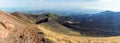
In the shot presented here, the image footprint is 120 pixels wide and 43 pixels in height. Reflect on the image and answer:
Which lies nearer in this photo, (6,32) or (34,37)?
(6,32)

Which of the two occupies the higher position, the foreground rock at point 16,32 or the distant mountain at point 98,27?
the foreground rock at point 16,32

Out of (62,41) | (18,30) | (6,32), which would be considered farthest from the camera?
(62,41)

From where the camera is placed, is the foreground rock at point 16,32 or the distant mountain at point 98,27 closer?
the foreground rock at point 16,32

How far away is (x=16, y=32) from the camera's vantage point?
85.3 ft

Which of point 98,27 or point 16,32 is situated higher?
point 16,32

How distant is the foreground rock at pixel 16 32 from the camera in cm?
2445

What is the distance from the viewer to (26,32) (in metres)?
27.3

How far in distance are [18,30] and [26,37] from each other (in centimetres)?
120

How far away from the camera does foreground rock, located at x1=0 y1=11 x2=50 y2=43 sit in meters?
24.4

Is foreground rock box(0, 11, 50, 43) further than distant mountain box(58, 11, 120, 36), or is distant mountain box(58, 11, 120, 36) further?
distant mountain box(58, 11, 120, 36)

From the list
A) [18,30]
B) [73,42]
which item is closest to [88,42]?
[73,42]

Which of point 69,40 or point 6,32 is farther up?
point 6,32

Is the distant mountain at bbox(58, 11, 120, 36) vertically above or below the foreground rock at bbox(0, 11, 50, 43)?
below

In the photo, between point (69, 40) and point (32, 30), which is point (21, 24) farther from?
point (69, 40)
